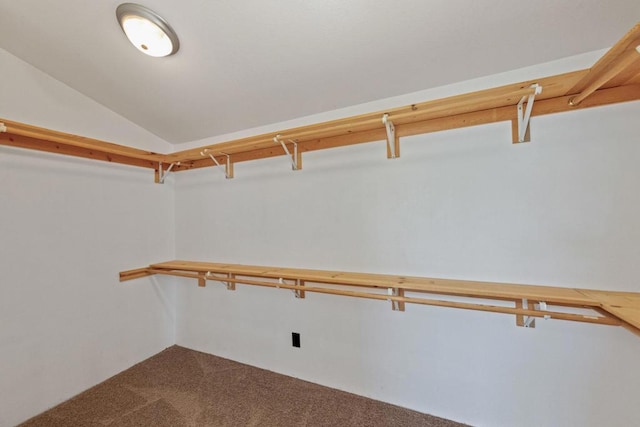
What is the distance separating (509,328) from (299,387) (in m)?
1.49

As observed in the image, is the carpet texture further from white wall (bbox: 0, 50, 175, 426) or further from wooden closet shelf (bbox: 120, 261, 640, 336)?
wooden closet shelf (bbox: 120, 261, 640, 336)

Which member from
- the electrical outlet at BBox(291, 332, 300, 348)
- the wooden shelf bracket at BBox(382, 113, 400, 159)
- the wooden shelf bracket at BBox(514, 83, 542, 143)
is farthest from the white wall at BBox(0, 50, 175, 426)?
the wooden shelf bracket at BBox(514, 83, 542, 143)

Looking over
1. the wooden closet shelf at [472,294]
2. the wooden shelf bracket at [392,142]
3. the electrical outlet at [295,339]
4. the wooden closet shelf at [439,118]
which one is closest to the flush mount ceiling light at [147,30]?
the wooden closet shelf at [439,118]

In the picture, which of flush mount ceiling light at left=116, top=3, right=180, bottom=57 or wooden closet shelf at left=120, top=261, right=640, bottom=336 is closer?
wooden closet shelf at left=120, top=261, right=640, bottom=336

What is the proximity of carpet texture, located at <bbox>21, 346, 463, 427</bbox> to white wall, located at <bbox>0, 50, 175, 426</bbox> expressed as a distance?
8.4 inches

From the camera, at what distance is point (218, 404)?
1834 mm

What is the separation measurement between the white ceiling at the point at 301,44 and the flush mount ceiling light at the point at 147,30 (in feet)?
0.16

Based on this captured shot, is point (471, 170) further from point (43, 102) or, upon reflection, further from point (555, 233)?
point (43, 102)

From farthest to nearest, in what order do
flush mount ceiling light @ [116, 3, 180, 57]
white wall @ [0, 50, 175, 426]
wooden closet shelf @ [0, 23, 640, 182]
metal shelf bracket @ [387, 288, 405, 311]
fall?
white wall @ [0, 50, 175, 426] → metal shelf bracket @ [387, 288, 405, 311] → flush mount ceiling light @ [116, 3, 180, 57] → wooden closet shelf @ [0, 23, 640, 182]

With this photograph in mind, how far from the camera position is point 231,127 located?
2293 millimetres

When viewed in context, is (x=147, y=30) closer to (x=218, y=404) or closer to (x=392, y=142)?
(x=392, y=142)

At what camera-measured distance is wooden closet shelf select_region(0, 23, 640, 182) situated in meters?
1.16

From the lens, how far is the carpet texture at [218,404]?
1679mm

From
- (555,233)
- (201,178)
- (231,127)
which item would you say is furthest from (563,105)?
(201,178)
